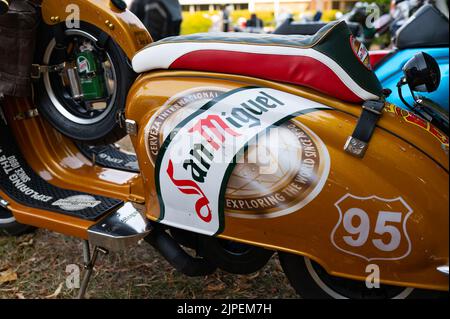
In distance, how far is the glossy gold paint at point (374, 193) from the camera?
133cm

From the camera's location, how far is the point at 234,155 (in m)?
1.46

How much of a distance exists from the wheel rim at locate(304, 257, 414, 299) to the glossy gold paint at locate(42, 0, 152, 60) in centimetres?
111

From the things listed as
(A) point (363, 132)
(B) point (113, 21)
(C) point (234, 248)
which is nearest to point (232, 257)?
(C) point (234, 248)

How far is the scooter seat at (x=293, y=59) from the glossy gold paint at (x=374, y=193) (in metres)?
0.04

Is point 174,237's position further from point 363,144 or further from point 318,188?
point 363,144

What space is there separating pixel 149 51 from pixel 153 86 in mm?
135

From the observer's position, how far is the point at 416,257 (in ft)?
4.45

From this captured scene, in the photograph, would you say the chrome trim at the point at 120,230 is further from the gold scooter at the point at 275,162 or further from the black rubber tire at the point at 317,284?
the black rubber tire at the point at 317,284

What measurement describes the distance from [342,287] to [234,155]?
0.66m

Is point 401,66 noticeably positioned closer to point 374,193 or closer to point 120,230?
point 374,193

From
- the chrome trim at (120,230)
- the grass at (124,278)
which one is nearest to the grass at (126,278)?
the grass at (124,278)

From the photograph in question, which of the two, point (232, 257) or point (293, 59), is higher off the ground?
point (293, 59)

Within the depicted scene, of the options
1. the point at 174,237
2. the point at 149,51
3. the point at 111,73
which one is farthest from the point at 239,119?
the point at 111,73
